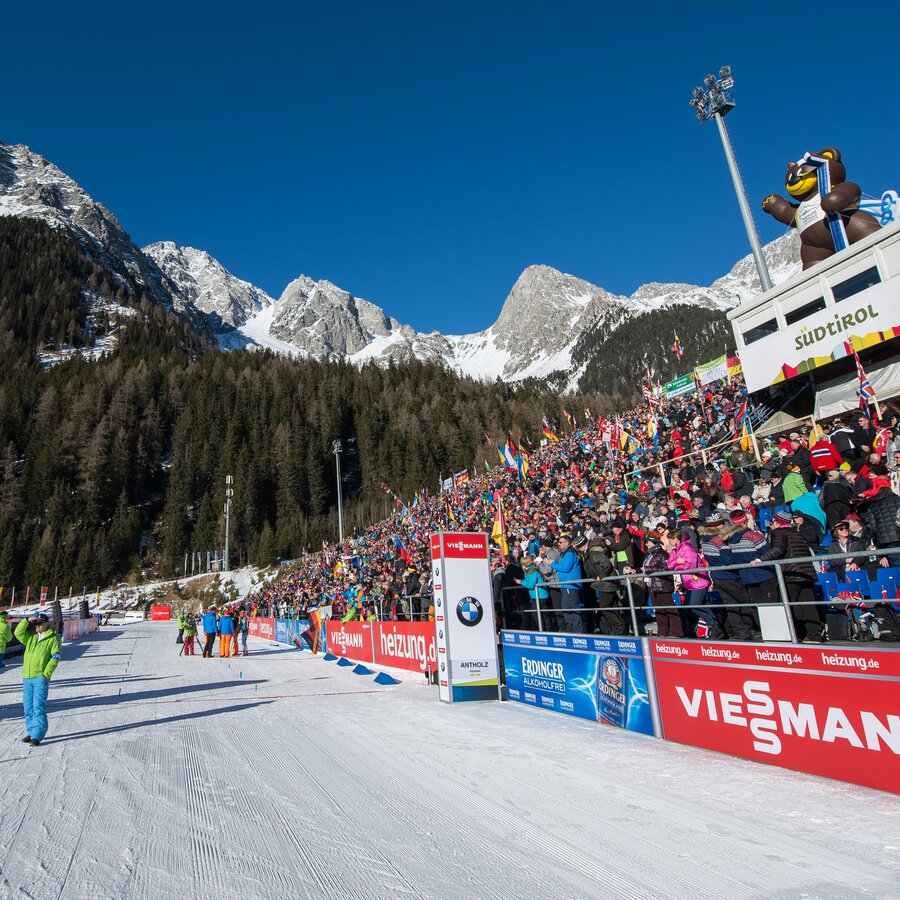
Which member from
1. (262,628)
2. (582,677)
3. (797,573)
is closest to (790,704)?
(797,573)

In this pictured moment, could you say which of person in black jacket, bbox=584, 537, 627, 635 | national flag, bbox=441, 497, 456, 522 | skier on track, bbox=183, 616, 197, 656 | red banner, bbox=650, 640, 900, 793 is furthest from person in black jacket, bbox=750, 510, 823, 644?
national flag, bbox=441, 497, 456, 522

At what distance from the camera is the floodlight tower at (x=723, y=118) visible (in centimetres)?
1758

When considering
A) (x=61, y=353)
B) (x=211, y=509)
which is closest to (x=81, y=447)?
(x=211, y=509)

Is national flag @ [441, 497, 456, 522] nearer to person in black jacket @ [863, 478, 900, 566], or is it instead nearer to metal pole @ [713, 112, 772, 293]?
metal pole @ [713, 112, 772, 293]

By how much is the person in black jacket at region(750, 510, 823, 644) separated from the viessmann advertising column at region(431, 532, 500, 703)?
16.0ft

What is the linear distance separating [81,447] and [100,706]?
98732 mm

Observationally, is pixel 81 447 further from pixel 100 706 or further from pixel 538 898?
pixel 538 898

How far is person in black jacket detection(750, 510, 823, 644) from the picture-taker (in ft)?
18.9

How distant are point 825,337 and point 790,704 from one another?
16.0 metres

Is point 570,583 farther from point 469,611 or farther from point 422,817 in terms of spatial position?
point 422,817

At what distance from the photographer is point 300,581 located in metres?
38.8

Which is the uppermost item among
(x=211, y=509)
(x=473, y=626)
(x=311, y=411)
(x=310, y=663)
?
(x=311, y=411)

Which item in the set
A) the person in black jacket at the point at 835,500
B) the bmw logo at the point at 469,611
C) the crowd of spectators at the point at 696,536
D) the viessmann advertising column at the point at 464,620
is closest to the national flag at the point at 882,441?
the crowd of spectators at the point at 696,536

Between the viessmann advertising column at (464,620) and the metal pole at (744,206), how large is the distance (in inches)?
536
